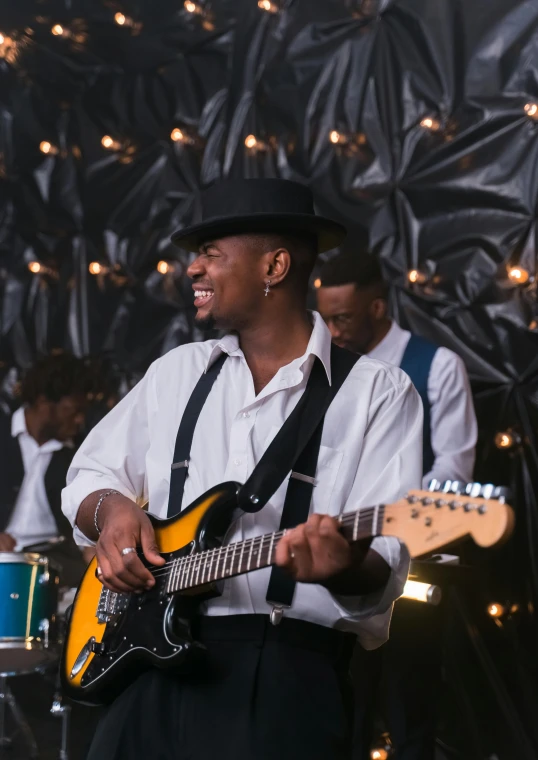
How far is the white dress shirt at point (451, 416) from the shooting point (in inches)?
161

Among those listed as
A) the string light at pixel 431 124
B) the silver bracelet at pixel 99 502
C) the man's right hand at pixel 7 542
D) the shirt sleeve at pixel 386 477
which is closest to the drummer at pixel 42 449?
the man's right hand at pixel 7 542

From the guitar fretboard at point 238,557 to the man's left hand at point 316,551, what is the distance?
4cm

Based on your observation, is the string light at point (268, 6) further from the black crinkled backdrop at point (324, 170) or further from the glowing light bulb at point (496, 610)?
the glowing light bulb at point (496, 610)

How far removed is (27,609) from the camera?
408 cm

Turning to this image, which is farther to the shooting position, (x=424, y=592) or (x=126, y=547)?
(x=424, y=592)

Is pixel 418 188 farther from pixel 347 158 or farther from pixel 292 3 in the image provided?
pixel 292 3

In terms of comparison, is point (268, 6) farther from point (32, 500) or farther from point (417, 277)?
point (32, 500)

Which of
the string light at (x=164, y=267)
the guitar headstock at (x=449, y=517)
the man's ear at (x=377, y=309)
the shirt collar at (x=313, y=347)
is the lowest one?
the guitar headstock at (x=449, y=517)

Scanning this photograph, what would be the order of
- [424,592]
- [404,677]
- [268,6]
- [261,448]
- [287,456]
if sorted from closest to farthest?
[287,456] < [261,448] < [424,592] < [404,677] < [268,6]

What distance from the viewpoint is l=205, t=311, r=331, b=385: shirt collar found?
2490 millimetres

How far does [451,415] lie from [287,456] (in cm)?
197

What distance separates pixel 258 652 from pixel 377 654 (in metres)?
1.77

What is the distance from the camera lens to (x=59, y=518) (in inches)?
210

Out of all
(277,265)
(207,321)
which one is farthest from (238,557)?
(277,265)
